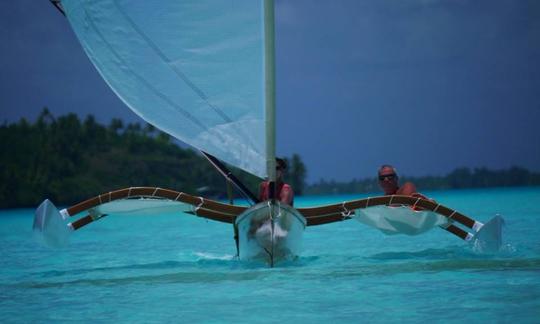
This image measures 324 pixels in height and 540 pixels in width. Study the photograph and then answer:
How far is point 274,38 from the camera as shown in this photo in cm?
636

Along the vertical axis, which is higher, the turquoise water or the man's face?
the man's face

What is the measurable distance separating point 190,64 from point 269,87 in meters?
0.87

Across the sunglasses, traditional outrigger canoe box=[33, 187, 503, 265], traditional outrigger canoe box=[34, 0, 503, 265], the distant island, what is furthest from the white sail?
the distant island

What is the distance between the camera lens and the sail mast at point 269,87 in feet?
20.7

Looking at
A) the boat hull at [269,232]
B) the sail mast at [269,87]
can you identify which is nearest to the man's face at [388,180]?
the boat hull at [269,232]

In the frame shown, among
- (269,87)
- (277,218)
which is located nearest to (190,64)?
(269,87)

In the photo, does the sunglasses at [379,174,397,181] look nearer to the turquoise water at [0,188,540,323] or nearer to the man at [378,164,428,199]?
the man at [378,164,428,199]

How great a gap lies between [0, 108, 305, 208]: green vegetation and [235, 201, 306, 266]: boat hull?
39.4 meters

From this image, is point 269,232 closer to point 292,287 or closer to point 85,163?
point 292,287

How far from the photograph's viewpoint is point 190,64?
22.1 ft

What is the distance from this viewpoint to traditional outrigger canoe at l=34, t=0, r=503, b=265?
251 inches

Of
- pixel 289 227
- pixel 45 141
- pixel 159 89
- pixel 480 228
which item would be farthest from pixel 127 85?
pixel 45 141

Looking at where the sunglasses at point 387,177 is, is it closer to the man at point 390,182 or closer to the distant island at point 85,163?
the man at point 390,182

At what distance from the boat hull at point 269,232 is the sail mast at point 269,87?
0.34 meters
